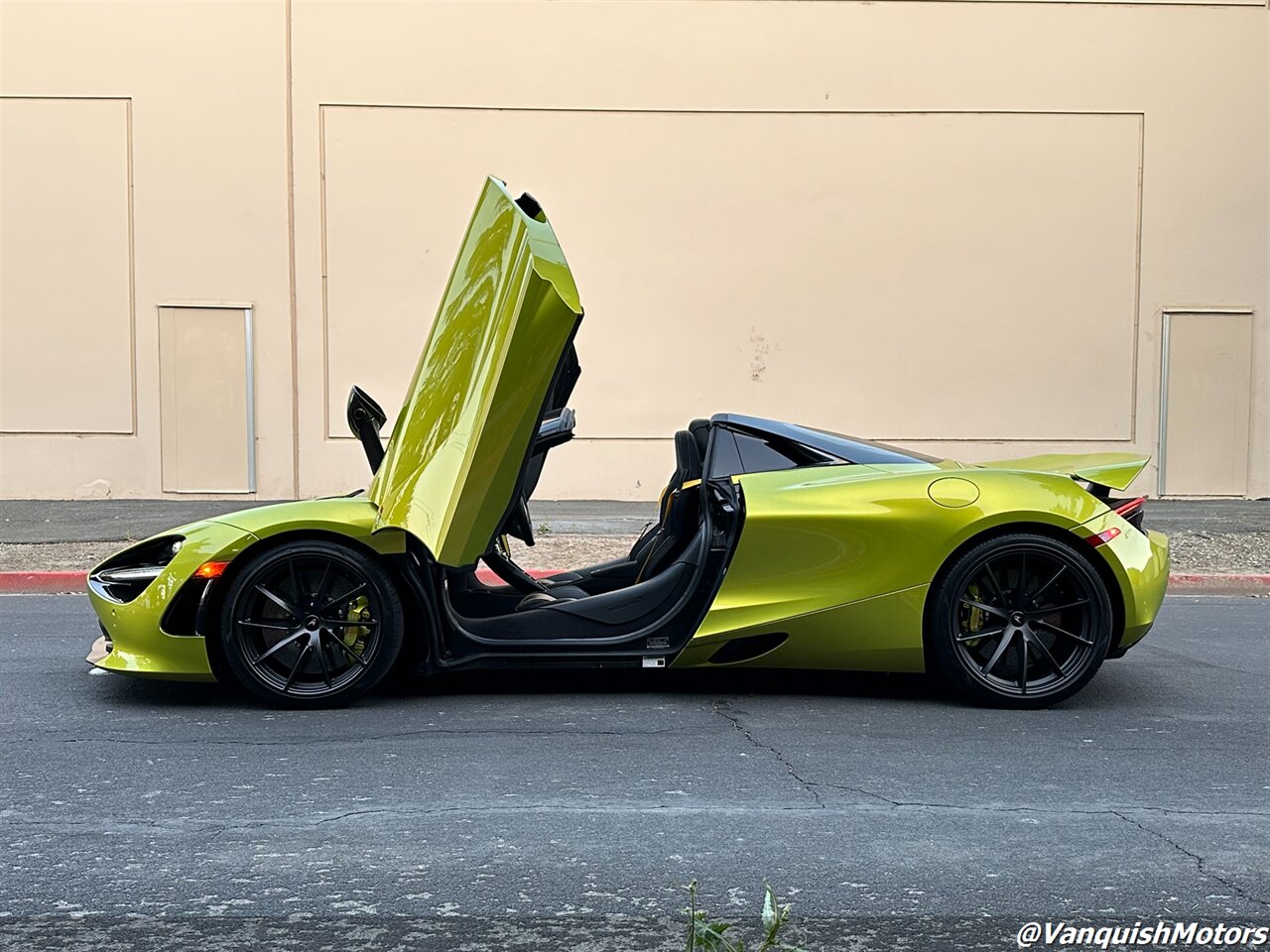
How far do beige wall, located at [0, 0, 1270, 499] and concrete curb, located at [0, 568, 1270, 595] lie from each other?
5.74 m

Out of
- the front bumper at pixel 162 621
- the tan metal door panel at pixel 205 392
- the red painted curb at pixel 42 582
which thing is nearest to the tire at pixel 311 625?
the front bumper at pixel 162 621

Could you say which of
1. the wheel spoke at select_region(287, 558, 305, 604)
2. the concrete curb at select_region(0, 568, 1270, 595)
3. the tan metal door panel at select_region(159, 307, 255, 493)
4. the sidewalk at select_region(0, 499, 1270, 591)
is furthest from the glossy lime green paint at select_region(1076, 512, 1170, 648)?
the tan metal door panel at select_region(159, 307, 255, 493)

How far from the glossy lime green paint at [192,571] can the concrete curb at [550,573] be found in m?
4.18

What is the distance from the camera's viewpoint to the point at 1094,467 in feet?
19.5

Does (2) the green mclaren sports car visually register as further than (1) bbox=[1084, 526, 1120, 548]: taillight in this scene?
No

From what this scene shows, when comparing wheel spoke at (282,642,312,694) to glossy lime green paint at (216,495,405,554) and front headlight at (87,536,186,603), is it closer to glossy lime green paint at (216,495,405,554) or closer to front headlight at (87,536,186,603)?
glossy lime green paint at (216,495,405,554)

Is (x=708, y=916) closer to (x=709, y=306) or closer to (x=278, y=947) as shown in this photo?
(x=278, y=947)

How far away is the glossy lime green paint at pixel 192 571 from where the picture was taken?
547 cm

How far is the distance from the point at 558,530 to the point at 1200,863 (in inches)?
354

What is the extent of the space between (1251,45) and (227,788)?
50.0 ft

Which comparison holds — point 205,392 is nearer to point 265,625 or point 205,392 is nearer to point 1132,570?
point 265,625

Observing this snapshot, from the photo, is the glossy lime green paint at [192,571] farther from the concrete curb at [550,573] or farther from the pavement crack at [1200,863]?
the concrete curb at [550,573]

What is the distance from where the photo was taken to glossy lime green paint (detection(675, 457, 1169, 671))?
18.5 feet

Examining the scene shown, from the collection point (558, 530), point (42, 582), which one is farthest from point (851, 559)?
point (558, 530)
